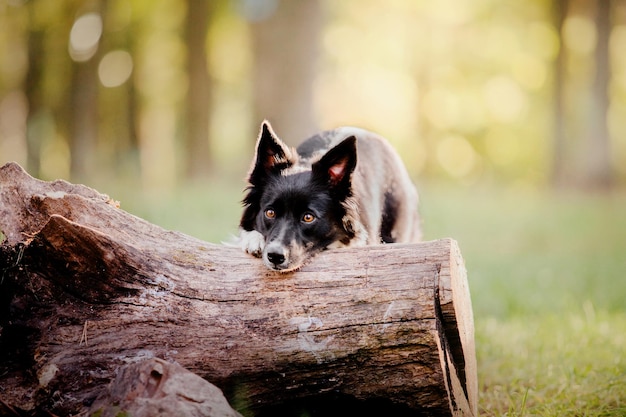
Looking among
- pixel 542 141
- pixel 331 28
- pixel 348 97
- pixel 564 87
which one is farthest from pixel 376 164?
pixel 542 141

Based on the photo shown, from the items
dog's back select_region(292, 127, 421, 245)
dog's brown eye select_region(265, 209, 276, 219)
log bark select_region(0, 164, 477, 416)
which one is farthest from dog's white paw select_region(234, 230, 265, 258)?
dog's back select_region(292, 127, 421, 245)

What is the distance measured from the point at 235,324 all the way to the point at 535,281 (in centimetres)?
643

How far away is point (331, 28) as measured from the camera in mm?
31000

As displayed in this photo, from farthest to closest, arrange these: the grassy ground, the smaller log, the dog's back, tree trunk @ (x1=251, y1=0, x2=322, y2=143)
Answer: tree trunk @ (x1=251, y1=0, x2=322, y2=143), the dog's back, the grassy ground, the smaller log

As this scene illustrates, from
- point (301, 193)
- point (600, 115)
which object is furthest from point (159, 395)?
point (600, 115)

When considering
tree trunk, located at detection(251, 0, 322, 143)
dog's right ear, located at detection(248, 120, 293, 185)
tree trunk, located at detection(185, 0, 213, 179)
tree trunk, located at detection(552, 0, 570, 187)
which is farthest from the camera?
tree trunk, located at detection(552, 0, 570, 187)

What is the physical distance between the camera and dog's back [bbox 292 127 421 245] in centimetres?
591

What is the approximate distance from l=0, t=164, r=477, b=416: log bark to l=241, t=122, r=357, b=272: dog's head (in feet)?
2.77

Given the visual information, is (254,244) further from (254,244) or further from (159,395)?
(159,395)

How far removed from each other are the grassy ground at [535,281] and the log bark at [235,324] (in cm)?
117

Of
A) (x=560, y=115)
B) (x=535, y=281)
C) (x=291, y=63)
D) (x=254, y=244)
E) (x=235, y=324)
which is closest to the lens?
(x=235, y=324)

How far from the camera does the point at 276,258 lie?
165 inches

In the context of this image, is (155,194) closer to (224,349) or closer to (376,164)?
(376,164)

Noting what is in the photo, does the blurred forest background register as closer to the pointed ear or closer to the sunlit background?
the sunlit background
